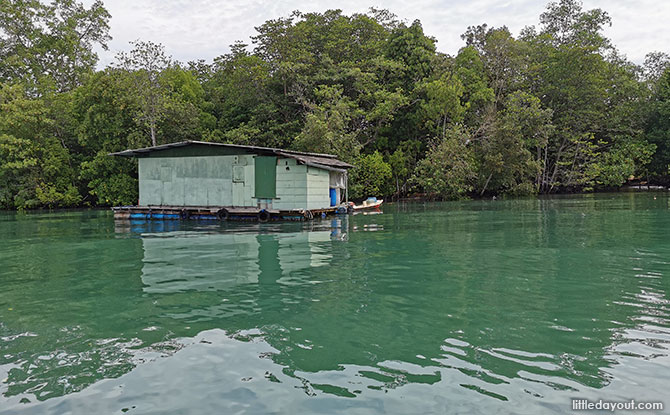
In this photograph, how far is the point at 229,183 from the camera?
20141mm

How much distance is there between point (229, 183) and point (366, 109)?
1735 centimetres

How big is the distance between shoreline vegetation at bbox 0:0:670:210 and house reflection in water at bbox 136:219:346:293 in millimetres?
15857

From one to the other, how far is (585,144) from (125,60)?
34026mm

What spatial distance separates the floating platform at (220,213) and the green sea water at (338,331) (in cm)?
871

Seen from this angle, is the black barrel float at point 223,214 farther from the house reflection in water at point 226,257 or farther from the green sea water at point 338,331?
the green sea water at point 338,331

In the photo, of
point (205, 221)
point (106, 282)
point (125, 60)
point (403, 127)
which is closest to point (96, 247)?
point (106, 282)

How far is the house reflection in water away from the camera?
7.55m

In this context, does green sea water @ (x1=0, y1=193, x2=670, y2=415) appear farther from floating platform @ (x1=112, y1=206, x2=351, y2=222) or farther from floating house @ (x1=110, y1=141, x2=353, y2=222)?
floating house @ (x1=110, y1=141, x2=353, y2=222)

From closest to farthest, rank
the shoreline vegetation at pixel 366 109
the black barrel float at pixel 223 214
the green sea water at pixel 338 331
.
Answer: the green sea water at pixel 338 331 → the black barrel float at pixel 223 214 → the shoreline vegetation at pixel 366 109

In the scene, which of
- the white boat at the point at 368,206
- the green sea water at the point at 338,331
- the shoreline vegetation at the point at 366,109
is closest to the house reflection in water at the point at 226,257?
the green sea water at the point at 338,331

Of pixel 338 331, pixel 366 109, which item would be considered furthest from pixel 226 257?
pixel 366 109

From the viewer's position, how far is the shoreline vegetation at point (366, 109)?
102 ft

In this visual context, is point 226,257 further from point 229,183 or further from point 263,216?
point 229,183

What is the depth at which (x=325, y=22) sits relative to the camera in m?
36.1
